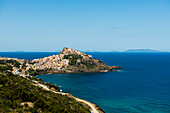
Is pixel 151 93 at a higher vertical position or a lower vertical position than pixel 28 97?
lower

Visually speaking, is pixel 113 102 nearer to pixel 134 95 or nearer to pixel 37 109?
pixel 134 95

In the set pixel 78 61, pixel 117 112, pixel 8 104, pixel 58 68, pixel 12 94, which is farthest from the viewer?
pixel 78 61

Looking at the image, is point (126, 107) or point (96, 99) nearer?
point (126, 107)

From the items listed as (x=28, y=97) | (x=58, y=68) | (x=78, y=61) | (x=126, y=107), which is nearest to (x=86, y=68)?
(x=78, y=61)

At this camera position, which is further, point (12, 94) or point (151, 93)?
point (151, 93)

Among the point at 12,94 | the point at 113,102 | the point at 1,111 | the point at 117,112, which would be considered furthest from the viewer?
the point at 113,102

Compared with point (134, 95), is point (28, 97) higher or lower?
higher

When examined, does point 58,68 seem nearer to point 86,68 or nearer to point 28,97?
point 86,68

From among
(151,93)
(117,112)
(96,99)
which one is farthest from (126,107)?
(151,93)

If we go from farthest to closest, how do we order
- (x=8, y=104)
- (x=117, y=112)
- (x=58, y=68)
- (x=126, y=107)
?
(x=58, y=68) < (x=126, y=107) < (x=117, y=112) < (x=8, y=104)
